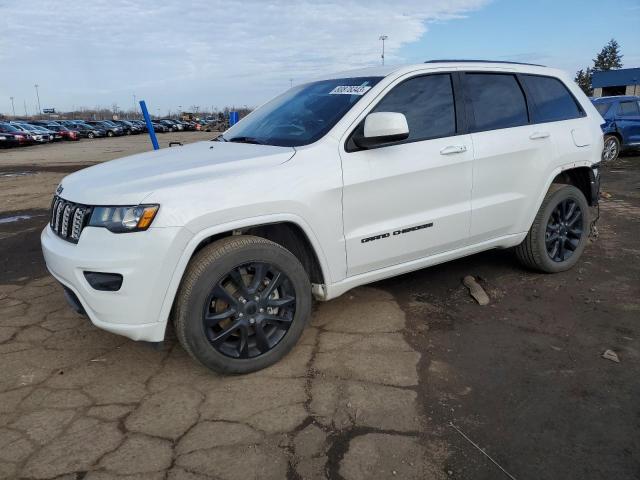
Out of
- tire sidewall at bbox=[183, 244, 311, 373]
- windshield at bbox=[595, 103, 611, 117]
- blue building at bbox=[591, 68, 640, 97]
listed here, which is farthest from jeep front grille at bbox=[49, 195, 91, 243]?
blue building at bbox=[591, 68, 640, 97]

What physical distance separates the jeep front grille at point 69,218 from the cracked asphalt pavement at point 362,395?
0.87m

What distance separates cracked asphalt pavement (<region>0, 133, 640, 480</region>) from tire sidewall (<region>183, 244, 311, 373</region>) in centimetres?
13

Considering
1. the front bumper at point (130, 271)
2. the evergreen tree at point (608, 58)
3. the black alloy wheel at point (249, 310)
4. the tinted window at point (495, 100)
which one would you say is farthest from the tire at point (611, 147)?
the evergreen tree at point (608, 58)

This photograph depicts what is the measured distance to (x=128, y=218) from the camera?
266cm

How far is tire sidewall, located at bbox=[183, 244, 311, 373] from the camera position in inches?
110

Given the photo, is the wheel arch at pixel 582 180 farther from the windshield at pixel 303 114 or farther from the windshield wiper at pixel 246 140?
the windshield wiper at pixel 246 140

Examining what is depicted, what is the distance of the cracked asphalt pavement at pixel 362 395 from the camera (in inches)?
92.7

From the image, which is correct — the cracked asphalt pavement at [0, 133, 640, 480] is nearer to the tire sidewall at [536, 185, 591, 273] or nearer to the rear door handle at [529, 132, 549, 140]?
the tire sidewall at [536, 185, 591, 273]

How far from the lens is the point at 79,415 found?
9.02ft

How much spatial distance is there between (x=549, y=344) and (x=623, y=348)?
45 centimetres

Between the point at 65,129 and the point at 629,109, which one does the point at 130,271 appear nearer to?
the point at 629,109

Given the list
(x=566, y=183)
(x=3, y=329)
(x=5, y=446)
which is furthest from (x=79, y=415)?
(x=566, y=183)

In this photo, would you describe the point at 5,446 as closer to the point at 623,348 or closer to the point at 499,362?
the point at 499,362

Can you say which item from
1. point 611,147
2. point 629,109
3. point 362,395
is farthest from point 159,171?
point 629,109
